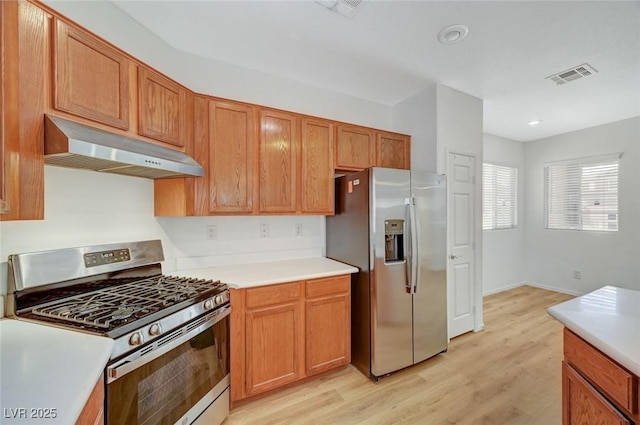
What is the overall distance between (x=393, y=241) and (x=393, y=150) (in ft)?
3.70

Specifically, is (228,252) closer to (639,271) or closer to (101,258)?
(101,258)

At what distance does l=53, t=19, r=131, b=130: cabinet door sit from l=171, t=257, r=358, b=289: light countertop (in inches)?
45.4

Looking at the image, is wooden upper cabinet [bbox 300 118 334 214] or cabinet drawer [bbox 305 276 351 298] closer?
cabinet drawer [bbox 305 276 351 298]

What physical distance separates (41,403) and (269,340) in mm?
1339

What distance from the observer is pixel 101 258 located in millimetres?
1594

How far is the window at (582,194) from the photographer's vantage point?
377cm

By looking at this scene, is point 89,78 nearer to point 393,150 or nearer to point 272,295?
point 272,295

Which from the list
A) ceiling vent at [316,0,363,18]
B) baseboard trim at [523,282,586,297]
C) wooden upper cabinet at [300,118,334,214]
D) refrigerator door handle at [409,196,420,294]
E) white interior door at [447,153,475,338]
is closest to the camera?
ceiling vent at [316,0,363,18]

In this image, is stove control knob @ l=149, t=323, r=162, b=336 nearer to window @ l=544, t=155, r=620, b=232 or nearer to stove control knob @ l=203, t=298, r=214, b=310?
stove control knob @ l=203, t=298, r=214, b=310

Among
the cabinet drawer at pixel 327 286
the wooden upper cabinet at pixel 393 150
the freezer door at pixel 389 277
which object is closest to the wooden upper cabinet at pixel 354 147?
the wooden upper cabinet at pixel 393 150

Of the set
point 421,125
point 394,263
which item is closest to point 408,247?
point 394,263

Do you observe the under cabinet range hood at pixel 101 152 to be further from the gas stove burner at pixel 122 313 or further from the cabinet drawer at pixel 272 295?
the cabinet drawer at pixel 272 295

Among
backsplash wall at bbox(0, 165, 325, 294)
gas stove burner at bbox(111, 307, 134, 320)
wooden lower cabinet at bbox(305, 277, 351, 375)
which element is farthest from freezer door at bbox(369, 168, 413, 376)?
gas stove burner at bbox(111, 307, 134, 320)

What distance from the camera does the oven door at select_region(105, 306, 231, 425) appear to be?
1079mm
